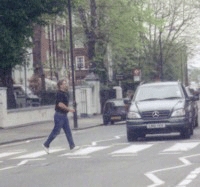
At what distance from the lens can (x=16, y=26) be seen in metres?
45.2

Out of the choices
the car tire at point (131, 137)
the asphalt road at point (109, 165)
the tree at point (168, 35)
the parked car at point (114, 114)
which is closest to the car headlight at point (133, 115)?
the car tire at point (131, 137)

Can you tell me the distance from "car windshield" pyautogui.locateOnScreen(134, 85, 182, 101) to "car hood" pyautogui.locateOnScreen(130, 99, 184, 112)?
52 cm

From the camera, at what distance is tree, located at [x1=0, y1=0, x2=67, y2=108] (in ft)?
144

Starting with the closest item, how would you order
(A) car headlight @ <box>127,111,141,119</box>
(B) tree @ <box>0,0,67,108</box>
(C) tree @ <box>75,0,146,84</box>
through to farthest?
(A) car headlight @ <box>127,111,141,119</box> < (B) tree @ <box>0,0,67,108</box> < (C) tree @ <box>75,0,146,84</box>

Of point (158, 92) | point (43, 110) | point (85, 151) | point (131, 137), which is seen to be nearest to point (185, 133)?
point (131, 137)

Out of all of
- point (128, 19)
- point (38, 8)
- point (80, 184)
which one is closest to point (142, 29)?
point (128, 19)

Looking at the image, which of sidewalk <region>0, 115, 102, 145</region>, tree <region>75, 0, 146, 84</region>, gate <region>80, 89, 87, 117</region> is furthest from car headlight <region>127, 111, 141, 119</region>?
tree <region>75, 0, 146, 84</region>

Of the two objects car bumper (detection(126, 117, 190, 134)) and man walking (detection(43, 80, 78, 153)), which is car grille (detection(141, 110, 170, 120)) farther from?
man walking (detection(43, 80, 78, 153))

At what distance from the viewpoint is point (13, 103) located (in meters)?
44.4

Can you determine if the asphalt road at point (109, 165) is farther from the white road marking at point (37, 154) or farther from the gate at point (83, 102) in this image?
the gate at point (83, 102)

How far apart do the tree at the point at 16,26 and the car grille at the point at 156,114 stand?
749 inches

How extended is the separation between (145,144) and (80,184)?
10289 mm

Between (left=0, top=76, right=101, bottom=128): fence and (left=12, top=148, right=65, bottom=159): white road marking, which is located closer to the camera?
(left=12, top=148, right=65, bottom=159): white road marking

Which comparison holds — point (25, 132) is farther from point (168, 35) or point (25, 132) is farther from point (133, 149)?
point (168, 35)
